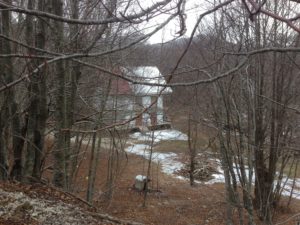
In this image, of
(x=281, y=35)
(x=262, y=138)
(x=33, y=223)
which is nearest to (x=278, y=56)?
(x=281, y=35)

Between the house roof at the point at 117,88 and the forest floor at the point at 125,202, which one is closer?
the forest floor at the point at 125,202

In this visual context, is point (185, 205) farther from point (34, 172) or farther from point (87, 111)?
point (34, 172)

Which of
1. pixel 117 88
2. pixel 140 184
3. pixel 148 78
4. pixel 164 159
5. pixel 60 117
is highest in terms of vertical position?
pixel 148 78

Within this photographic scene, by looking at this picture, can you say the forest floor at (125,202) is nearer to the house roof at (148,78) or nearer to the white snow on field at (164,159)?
the white snow on field at (164,159)

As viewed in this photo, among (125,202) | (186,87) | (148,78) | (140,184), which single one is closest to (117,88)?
(186,87)

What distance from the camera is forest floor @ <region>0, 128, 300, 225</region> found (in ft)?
11.1

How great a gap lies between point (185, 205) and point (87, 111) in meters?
4.85

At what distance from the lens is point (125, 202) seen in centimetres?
1464

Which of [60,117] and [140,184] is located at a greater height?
[60,117]

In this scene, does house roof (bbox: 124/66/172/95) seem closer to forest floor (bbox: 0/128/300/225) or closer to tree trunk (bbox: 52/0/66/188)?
tree trunk (bbox: 52/0/66/188)

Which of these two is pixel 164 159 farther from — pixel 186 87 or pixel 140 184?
pixel 186 87

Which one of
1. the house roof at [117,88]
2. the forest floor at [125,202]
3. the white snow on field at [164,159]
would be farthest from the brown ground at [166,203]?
the house roof at [117,88]

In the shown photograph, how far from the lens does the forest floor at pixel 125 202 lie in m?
3.39

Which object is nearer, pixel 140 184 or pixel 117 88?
pixel 117 88
